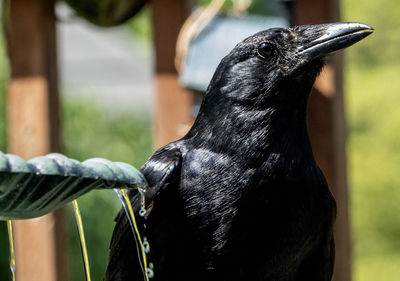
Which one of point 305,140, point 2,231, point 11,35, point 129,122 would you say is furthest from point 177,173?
point 129,122

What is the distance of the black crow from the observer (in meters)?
2.96

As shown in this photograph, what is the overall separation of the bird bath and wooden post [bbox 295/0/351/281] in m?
1.78

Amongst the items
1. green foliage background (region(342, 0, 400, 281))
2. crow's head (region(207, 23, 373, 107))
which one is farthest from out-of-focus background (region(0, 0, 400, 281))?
crow's head (region(207, 23, 373, 107))

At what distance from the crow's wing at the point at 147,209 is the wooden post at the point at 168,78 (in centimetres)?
108

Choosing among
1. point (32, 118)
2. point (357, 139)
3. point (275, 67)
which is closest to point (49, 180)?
point (275, 67)

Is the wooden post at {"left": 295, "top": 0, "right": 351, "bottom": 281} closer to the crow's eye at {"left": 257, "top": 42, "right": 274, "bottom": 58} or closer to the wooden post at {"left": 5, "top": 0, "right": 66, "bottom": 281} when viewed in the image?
the crow's eye at {"left": 257, "top": 42, "right": 274, "bottom": 58}

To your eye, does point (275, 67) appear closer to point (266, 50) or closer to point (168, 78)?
point (266, 50)

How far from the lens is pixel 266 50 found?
3139 millimetres

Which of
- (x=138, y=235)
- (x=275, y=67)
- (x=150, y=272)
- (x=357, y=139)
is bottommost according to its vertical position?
(x=357, y=139)

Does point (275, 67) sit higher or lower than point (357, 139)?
higher

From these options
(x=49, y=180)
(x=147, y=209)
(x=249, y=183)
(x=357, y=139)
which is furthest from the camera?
(x=357, y=139)

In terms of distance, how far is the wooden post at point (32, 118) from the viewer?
4.30 meters

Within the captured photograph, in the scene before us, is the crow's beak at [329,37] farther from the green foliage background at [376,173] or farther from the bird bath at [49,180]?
the green foliage background at [376,173]

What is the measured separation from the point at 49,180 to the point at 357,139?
8.34 m
